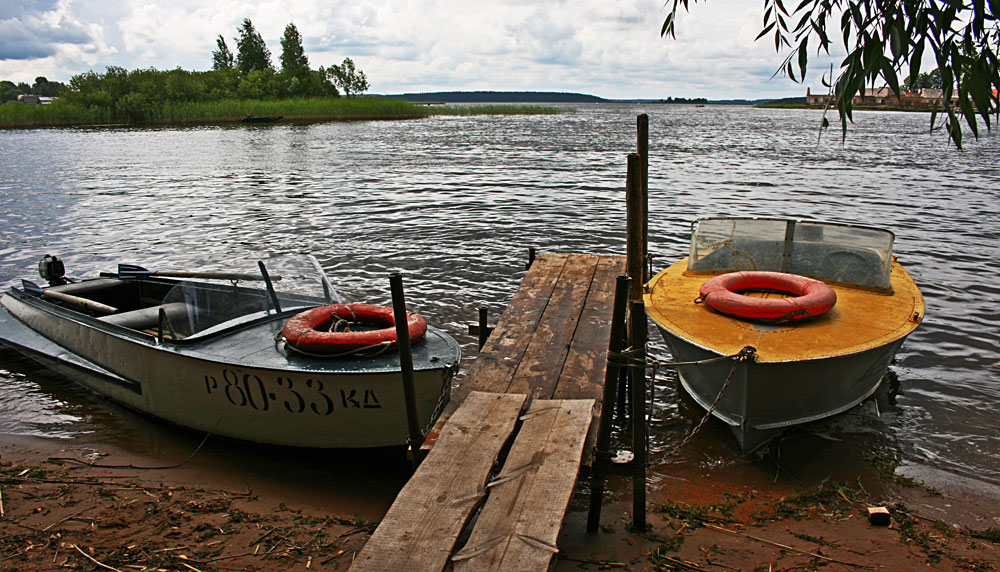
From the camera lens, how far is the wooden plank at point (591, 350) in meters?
5.36

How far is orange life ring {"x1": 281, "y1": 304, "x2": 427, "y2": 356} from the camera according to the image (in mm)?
5980

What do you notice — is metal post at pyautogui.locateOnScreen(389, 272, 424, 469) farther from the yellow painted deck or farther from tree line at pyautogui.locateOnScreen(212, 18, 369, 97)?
tree line at pyautogui.locateOnScreen(212, 18, 369, 97)

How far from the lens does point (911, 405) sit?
7.64 meters

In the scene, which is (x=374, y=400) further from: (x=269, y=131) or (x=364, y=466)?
(x=269, y=131)

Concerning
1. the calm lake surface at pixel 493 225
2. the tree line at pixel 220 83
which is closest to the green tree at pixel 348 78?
the tree line at pixel 220 83

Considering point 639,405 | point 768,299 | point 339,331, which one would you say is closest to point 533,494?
point 639,405

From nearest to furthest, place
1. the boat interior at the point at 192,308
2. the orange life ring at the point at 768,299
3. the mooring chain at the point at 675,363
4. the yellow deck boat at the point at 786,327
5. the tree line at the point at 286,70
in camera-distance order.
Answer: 1. the mooring chain at the point at 675,363
2. the yellow deck boat at the point at 786,327
3. the orange life ring at the point at 768,299
4. the boat interior at the point at 192,308
5. the tree line at the point at 286,70

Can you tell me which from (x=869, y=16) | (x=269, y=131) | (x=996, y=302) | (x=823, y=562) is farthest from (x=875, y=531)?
(x=269, y=131)

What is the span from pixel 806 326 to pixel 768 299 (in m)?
0.51

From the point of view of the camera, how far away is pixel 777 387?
587 cm

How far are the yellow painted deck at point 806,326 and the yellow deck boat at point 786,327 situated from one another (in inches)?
0.4

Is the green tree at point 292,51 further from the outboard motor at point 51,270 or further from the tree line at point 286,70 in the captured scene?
the outboard motor at point 51,270

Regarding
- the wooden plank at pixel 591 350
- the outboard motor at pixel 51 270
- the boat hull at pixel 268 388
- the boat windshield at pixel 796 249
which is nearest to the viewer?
the wooden plank at pixel 591 350

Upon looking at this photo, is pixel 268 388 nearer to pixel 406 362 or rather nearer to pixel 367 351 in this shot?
pixel 367 351
